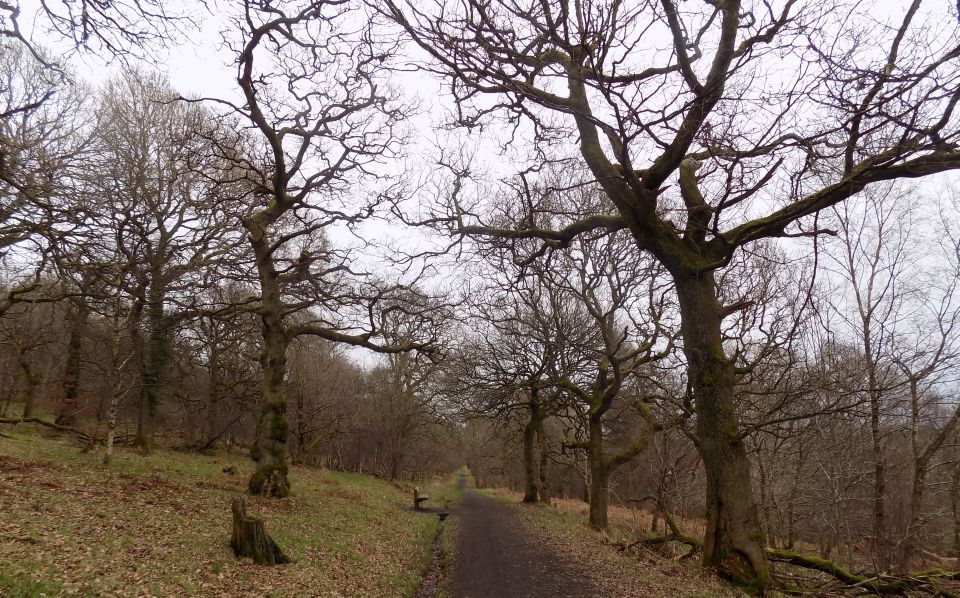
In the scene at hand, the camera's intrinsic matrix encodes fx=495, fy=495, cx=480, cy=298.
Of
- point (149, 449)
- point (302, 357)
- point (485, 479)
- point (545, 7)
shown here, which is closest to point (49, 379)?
point (149, 449)

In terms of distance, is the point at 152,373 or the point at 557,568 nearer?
the point at 557,568

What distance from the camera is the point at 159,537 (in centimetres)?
730

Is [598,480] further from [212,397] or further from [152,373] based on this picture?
[212,397]

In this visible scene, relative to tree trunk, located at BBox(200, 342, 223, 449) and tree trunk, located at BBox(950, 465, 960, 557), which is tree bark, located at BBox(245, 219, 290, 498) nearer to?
tree trunk, located at BBox(200, 342, 223, 449)

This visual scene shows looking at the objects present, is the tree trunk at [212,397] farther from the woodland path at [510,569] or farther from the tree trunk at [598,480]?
the tree trunk at [598,480]

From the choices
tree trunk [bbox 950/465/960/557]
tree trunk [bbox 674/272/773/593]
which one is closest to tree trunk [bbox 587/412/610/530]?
tree trunk [bbox 674/272/773/593]

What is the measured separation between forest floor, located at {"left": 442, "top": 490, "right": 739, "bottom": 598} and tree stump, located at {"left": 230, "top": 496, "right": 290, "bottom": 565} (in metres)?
3.00

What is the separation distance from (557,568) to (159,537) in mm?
6787

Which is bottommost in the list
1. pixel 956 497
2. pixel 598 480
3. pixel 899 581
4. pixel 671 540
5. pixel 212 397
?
pixel 671 540

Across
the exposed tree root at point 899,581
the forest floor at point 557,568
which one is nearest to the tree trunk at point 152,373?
the forest floor at point 557,568

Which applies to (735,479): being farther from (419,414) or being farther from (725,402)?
(419,414)

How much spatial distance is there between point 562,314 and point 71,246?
14.8 meters

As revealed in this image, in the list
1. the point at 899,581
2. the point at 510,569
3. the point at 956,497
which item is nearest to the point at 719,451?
the point at 899,581

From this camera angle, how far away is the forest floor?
741cm
